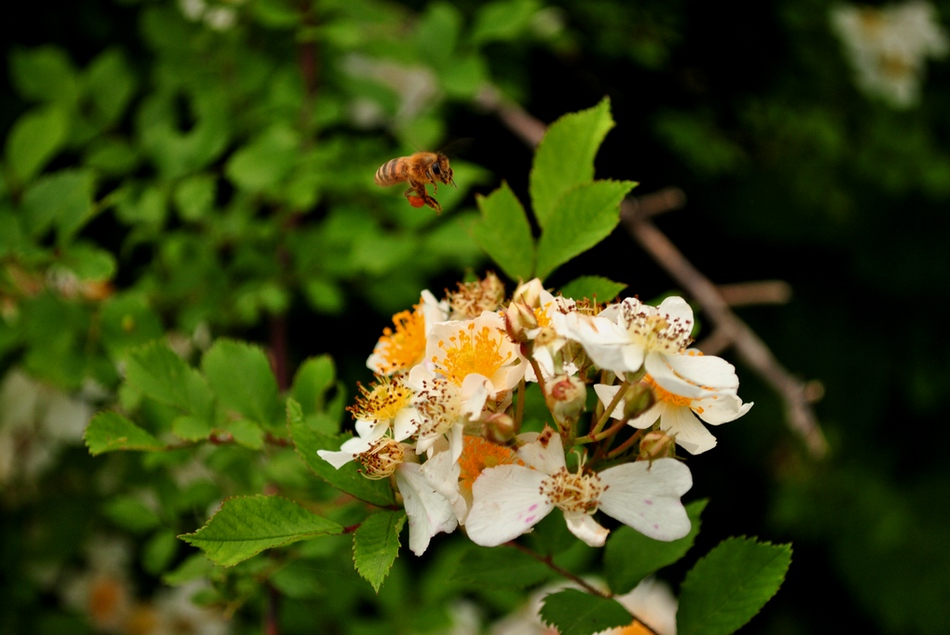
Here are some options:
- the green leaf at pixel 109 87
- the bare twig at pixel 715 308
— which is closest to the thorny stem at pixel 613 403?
the bare twig at pixel 715 308

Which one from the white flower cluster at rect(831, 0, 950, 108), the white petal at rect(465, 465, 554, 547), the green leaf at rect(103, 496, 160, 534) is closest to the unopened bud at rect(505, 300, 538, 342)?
the white petal at rect(465, 465, 554, 547)

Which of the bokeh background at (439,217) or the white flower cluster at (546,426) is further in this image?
the bokeh background at (439,217)

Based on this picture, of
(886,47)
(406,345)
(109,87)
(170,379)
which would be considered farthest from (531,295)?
(886,47)

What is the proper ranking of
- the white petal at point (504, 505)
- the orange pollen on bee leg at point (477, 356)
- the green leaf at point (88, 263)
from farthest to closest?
1. the green leaf at point (88, 263)
2. the orange pollen on bee leg at point (477, 356)
3. the white petal at point (504, 505)

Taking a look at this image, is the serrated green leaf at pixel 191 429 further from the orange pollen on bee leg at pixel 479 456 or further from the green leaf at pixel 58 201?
the green leaf at pixel 58 201

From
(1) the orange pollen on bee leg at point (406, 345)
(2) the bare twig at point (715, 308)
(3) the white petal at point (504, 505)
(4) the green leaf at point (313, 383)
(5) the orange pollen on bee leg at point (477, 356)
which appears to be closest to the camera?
(3) the white petal at point (504, 505)

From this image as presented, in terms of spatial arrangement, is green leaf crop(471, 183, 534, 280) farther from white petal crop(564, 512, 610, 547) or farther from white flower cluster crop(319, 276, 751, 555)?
white petal crop(564, 512, 610, 547)

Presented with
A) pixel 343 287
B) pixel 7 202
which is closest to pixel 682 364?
pixel 7 202
